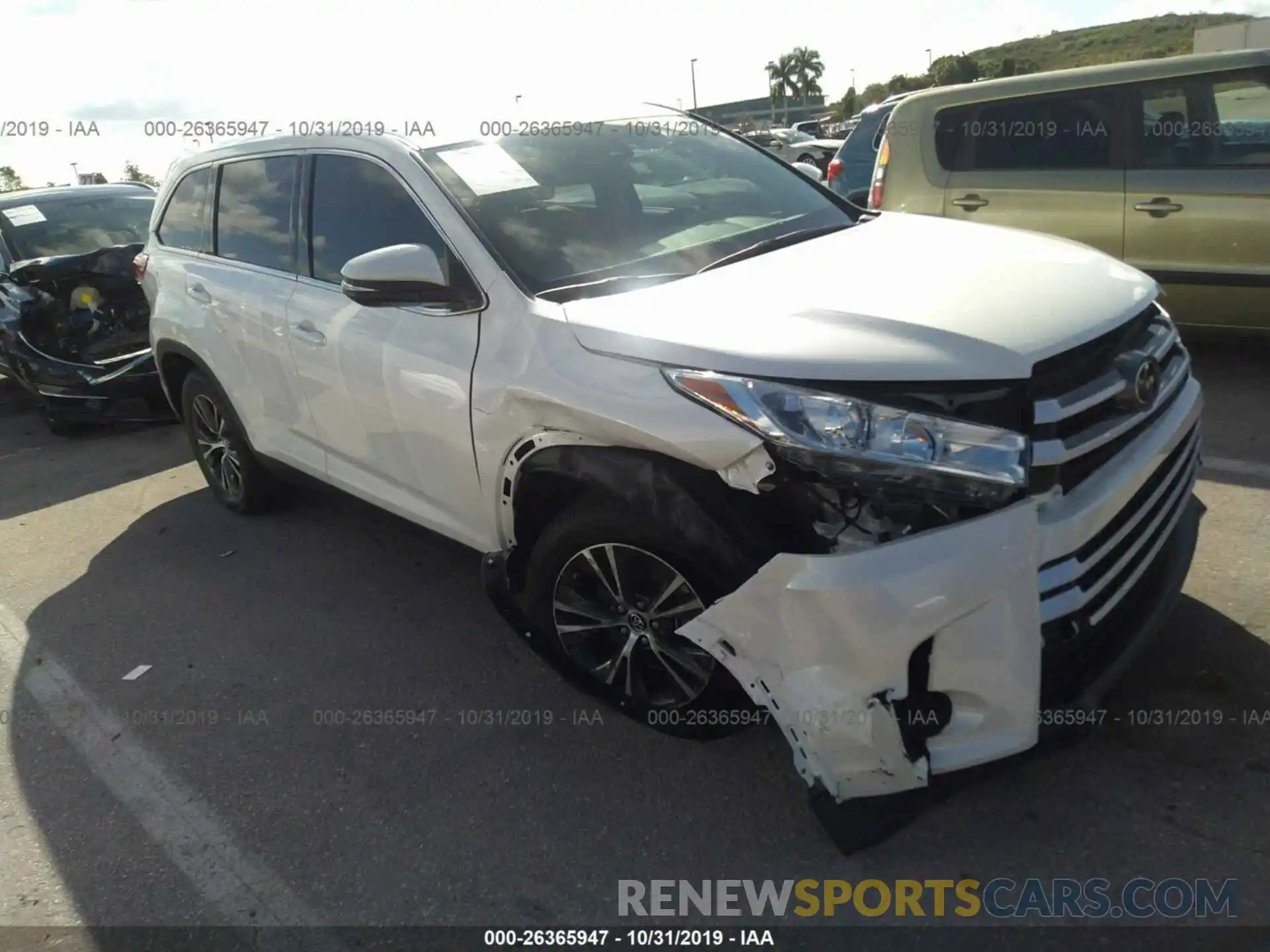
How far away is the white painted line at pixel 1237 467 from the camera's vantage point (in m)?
4.18

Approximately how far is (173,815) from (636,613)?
1.53 m

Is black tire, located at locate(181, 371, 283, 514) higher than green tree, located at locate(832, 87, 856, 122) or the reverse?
the reverse

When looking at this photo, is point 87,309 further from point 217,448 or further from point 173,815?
point 173,815

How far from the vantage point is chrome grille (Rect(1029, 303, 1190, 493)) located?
2199 mm

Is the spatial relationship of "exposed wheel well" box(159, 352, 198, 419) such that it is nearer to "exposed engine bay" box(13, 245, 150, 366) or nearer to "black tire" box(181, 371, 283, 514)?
"black tire" box(181, 371, 283, 514)

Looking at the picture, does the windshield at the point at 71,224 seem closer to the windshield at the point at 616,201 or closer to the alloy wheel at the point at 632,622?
the windshield at the point at 616,201

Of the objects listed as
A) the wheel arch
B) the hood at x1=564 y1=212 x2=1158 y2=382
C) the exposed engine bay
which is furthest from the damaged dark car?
the hood at x1=564 y1=212 x2=1158 y2=382

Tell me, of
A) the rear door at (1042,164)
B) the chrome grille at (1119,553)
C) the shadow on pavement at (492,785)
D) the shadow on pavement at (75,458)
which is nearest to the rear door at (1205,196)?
the rear door at (1042,164)

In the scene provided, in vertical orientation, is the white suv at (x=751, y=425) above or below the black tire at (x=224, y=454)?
above

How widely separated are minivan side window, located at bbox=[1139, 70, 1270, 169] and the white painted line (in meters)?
1.85

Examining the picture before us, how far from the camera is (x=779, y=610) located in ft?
7.12

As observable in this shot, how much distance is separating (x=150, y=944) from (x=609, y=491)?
1608mm

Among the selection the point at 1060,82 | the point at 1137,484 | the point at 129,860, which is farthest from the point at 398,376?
the point at 1060,82

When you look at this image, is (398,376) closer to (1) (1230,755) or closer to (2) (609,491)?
(2) (609,491)
